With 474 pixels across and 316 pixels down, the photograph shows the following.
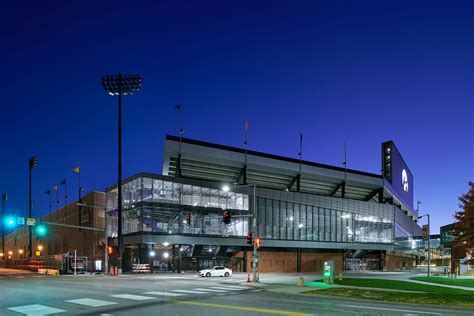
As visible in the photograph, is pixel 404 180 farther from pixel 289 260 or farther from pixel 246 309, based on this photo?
pixel 246 309

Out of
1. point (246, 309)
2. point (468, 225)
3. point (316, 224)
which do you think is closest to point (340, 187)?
point (316, 224)

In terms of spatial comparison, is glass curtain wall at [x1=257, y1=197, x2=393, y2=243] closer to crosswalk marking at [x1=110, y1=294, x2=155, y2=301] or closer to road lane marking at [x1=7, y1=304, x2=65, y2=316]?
crosswalk marking at [x1=110, y1=294, x2=155, y2=301]

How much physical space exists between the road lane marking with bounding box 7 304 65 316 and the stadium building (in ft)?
113

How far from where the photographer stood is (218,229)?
236 feet

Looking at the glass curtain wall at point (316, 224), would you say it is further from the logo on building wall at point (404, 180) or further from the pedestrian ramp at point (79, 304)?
the pedestrian ramp at point (79, 304)

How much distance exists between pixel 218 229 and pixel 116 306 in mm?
50739

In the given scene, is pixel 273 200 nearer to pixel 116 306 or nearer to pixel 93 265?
pixel 93 265

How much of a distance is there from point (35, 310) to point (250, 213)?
5731 centimetres

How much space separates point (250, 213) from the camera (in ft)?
251

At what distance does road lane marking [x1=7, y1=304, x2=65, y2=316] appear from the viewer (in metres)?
19.7

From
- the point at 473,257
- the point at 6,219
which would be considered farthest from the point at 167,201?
the point at 473,257

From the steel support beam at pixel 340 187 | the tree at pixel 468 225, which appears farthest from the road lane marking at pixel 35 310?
the steel support beam at pixel 340 187

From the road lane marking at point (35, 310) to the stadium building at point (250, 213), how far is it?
3441cm

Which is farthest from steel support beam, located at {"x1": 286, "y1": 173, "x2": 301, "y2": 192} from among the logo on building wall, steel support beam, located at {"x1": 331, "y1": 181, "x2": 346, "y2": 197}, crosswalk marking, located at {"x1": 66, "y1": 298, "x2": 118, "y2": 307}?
crosswalk marking, located at {"x1": 66, "y1": 298, "x2": 118, "y2": 307}
